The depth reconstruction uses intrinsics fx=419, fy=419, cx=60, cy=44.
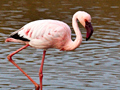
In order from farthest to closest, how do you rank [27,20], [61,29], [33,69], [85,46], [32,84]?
[27,20]
[85,46]
[33,69]
[32,84]
[61,29]

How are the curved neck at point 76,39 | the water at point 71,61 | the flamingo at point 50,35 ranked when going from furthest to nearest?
the water at point 71,61 → the flamingo at point 50,35 → the curved neck at point 76,39

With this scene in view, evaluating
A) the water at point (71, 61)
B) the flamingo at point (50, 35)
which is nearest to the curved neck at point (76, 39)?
the flamingo at point (50, 35)

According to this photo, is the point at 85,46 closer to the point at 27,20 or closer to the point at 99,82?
the point at 99,82

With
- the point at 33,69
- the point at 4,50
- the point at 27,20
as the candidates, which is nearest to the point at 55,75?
the point at 33,69

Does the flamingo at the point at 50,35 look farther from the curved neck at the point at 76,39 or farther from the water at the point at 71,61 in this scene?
the water at the point at 71,61

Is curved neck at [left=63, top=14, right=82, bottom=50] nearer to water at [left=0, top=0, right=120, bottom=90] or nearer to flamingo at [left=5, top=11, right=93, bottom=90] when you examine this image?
flamingo at [left=5, top=11, right=93, bottom=90]

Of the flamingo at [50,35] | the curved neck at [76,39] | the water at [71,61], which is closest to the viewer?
the curved neck at [76,39]

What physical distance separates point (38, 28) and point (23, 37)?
0.37 metres

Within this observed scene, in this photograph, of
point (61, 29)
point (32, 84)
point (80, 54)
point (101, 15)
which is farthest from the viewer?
point (101, 15)

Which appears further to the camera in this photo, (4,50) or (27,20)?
(27,20)

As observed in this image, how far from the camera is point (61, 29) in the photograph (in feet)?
26.7

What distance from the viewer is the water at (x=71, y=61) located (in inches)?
351

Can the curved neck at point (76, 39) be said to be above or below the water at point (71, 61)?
above

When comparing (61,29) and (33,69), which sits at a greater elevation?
(61,29)
